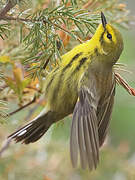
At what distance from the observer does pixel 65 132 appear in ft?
8.07

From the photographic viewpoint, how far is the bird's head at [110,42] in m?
1.78

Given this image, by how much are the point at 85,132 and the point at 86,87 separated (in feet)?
0.95

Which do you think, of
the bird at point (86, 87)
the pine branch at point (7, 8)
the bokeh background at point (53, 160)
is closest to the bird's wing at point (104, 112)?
the bird at point (86, 87)

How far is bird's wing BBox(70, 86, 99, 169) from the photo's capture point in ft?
4.56

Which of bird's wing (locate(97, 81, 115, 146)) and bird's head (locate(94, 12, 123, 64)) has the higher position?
bird's head (locate(94, 12, 123, 64))

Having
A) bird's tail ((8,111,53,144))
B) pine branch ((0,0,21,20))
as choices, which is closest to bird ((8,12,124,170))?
bird's tail ((8,111,53,144))

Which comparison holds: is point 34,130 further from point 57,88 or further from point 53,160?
point 53,160

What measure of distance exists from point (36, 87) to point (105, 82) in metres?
0.49

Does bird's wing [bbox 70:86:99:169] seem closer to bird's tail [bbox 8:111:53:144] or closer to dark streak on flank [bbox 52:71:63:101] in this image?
dark streak on flank [bbox 52:71:63:101]

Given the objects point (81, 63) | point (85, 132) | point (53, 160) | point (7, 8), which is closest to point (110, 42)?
point (81, 63)

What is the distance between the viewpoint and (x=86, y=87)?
1774 millimetres

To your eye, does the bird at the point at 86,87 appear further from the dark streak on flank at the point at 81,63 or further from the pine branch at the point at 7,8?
the pine branch at the point at 7,8

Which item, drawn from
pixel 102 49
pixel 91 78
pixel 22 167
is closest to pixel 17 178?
pixel 22 167

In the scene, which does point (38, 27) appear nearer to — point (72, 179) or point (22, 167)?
point (22, 167)
